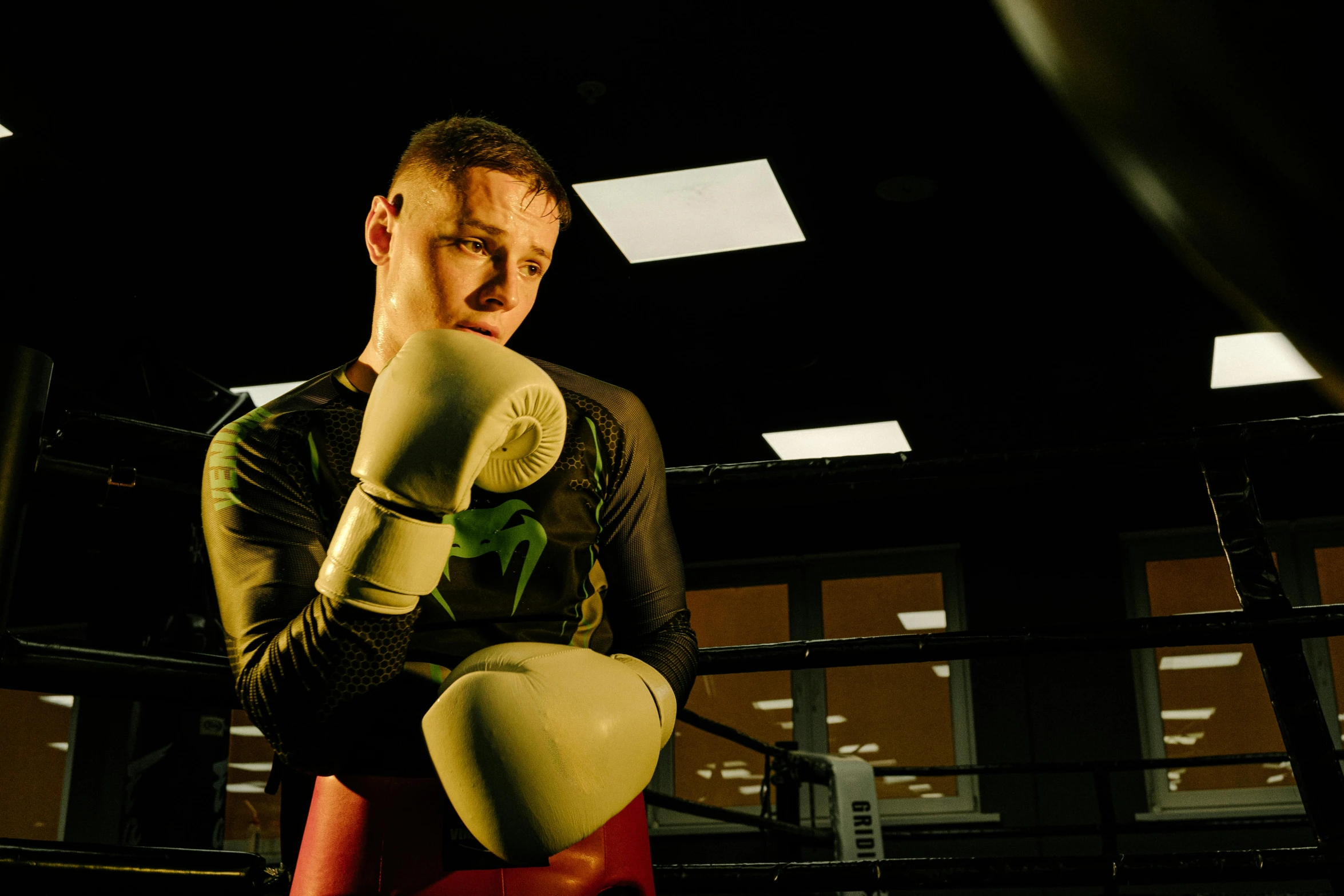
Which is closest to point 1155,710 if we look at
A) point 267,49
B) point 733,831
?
point 733,831

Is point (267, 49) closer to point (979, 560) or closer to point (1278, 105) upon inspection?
point (1278, 105)

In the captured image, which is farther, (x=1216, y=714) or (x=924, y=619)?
(x=924, y=619)

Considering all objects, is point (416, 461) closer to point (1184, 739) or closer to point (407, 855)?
point (407, 855)

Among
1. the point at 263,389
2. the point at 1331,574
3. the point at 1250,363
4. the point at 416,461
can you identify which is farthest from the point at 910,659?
the point at 1331,574

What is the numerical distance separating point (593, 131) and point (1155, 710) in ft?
16.2

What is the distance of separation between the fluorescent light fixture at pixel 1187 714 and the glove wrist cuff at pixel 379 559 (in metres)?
6.68

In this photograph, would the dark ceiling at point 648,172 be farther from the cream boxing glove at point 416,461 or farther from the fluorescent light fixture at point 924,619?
the cream boxing glove at point 416,461

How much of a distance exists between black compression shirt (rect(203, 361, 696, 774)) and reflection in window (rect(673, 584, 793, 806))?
6.21 metres

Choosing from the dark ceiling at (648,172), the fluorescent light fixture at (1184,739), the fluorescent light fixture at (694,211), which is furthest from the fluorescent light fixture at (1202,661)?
the fluorescent light fixture at (694,211)

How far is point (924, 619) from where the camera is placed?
727 cm

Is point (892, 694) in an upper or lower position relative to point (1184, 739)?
upper

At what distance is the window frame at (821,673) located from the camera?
6.68 metres

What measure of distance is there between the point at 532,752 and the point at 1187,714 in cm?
672

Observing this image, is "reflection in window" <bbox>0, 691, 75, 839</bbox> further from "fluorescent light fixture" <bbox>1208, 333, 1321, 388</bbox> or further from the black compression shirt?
the black compression shirt
